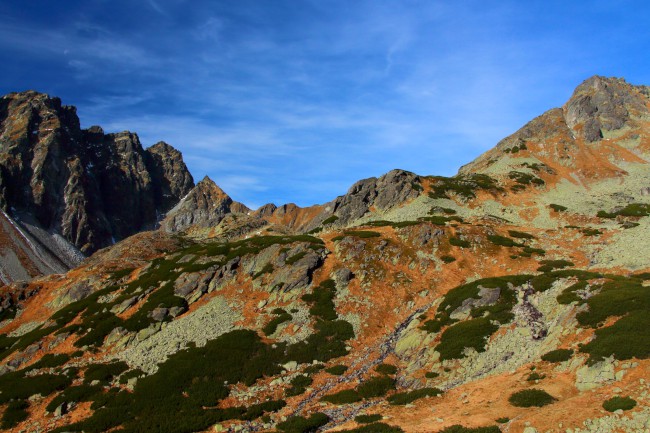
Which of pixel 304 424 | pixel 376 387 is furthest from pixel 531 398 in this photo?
pixel 304 424

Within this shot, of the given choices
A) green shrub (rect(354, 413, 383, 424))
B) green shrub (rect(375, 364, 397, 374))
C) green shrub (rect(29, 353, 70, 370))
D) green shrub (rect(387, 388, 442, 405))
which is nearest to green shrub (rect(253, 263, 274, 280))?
green shrub (rect(29, 353, 70, 370))

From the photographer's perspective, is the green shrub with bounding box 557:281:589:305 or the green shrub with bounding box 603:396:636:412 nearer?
the green shrub with bounding box 603:396:636:412

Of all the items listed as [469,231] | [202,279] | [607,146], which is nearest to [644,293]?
[469,231]

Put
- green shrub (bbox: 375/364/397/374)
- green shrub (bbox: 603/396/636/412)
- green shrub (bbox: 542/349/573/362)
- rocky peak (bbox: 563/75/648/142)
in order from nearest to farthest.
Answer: green shrub (bbox: 603/396/636/412)
green shrub (bbox: 542/349/573/362)
green shrub (bbox: 375/364/397/374)
rocky peak (bbox: 563/75/648/142)

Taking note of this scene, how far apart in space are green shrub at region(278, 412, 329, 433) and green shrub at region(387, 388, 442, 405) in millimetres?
5410

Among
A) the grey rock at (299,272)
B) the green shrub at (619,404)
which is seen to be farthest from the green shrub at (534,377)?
the grey rock at (299,272)

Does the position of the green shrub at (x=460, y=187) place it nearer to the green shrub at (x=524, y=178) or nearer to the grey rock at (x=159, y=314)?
the green shrub at (x=524, y=178)

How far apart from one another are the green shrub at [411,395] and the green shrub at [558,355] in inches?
320

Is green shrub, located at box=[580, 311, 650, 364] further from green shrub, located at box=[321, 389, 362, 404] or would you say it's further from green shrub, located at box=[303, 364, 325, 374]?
green shrub, located at box=[303, 364, 325, 374]

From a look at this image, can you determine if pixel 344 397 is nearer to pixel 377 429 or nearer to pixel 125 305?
pixel 377 429

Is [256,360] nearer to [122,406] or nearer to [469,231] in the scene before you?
[122,406]

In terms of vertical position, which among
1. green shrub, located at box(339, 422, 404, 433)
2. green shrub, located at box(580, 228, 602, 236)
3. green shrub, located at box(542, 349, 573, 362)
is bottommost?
green shrub, located at box(339, 422, 404, 433)

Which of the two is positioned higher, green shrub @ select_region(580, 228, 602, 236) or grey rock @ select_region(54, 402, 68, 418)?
green shrub @ select_region(580, 228, 602, 236)

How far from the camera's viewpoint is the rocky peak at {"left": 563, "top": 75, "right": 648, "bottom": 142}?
141m
